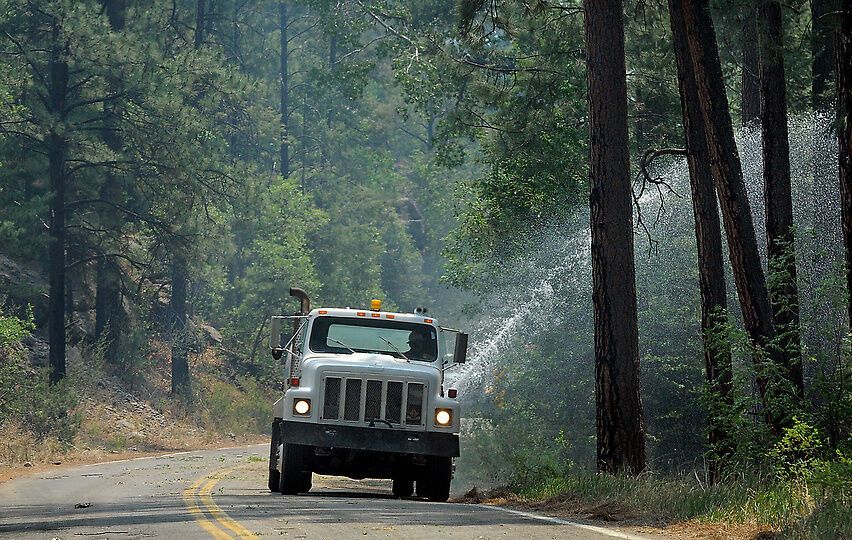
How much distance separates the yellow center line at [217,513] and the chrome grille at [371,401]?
199 centimetres

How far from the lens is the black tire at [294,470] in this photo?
17.3 metres

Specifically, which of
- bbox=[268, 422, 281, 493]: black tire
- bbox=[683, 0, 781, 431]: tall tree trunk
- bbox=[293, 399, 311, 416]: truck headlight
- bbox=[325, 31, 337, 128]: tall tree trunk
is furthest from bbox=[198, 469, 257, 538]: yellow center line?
bbox=[325, 31, 337, 128]: tall tree trunk

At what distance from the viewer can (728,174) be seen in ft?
58.2

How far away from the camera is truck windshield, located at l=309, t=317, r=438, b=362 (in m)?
18.5

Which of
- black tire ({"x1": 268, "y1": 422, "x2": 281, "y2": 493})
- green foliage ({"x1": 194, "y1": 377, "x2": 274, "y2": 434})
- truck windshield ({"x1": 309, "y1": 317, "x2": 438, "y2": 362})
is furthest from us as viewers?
green foliage ({"x1": 194, "y1": 377, "x2": 274, "y2": 434})

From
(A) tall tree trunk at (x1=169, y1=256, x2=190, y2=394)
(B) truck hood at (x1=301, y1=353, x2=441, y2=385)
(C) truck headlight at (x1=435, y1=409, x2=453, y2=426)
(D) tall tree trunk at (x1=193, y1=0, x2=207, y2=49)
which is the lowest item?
(C) truck headlight at (x1=435, y1=409, x2=453, y2=426)

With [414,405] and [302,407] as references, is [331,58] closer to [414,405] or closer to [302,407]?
[414,405]

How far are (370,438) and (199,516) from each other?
11.8ft

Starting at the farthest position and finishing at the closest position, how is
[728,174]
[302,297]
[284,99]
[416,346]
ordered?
1. [284,99]
2. [302,297]
3. [416,346]
4. [728,174]

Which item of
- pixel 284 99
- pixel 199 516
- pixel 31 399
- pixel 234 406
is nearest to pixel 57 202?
pixel 31 399

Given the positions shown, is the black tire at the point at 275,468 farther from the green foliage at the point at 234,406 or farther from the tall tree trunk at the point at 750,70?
the green foliage at the point at 234,406

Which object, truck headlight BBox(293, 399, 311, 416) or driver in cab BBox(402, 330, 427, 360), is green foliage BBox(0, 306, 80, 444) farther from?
truck headlight BBox(293, 399, 311, 416)

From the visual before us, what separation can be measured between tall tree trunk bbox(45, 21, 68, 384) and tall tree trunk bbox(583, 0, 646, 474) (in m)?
22.8

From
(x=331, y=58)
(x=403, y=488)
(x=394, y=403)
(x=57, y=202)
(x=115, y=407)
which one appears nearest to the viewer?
(x=394, y=403)
